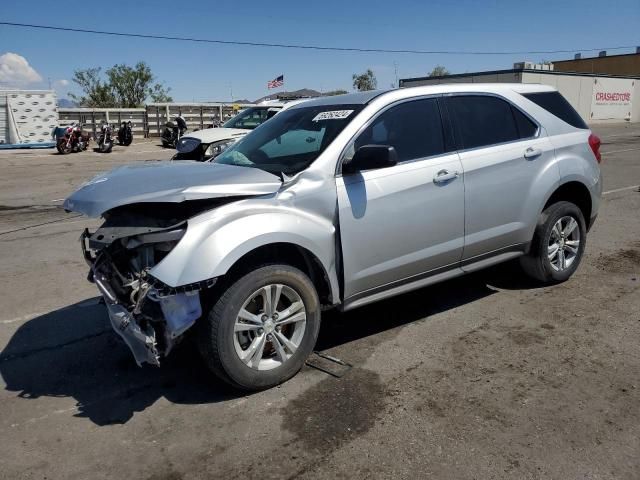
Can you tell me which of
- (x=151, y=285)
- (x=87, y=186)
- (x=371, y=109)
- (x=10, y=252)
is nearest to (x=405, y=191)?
(x=371, y=109)

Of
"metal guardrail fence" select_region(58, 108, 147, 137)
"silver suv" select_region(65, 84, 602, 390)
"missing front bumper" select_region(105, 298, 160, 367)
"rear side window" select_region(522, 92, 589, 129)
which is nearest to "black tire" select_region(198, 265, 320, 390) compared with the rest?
"silver suv" select_region(65, 84, 602, 390)

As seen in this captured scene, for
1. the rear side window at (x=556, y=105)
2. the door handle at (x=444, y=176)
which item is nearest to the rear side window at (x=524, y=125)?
the rear side window at (x=556, y=105)

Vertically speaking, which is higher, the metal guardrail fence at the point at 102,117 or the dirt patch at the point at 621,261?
the metal guardrail fence at the point at 102,117

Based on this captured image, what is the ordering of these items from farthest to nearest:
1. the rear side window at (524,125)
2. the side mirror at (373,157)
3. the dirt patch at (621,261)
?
the dirt patch at (621,261) < the rear side window at (524,125) < the side mirror at (373,157)

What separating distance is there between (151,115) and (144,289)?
101 ft

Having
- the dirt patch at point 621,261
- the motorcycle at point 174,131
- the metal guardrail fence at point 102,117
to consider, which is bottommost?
the dirt patch at point 621,261

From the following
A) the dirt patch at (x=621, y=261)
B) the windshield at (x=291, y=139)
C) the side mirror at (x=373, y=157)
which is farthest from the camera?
the dirt patch at (x=621, y=261)

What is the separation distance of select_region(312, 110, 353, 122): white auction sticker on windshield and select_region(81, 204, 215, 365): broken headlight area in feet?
4.81

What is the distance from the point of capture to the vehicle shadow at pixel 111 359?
354 centimetres

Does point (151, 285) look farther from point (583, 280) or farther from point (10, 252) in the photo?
point (10, 252)

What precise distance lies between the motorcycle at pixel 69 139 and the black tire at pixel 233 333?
22.3 meters

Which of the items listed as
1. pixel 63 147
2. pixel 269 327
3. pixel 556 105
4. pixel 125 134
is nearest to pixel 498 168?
pixel 556 105

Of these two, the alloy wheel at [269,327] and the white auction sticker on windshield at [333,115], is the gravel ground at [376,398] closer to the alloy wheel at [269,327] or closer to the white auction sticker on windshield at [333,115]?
the alloy wheel at [269,327]

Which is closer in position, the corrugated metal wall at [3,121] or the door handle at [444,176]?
the door handle at [444,176]
